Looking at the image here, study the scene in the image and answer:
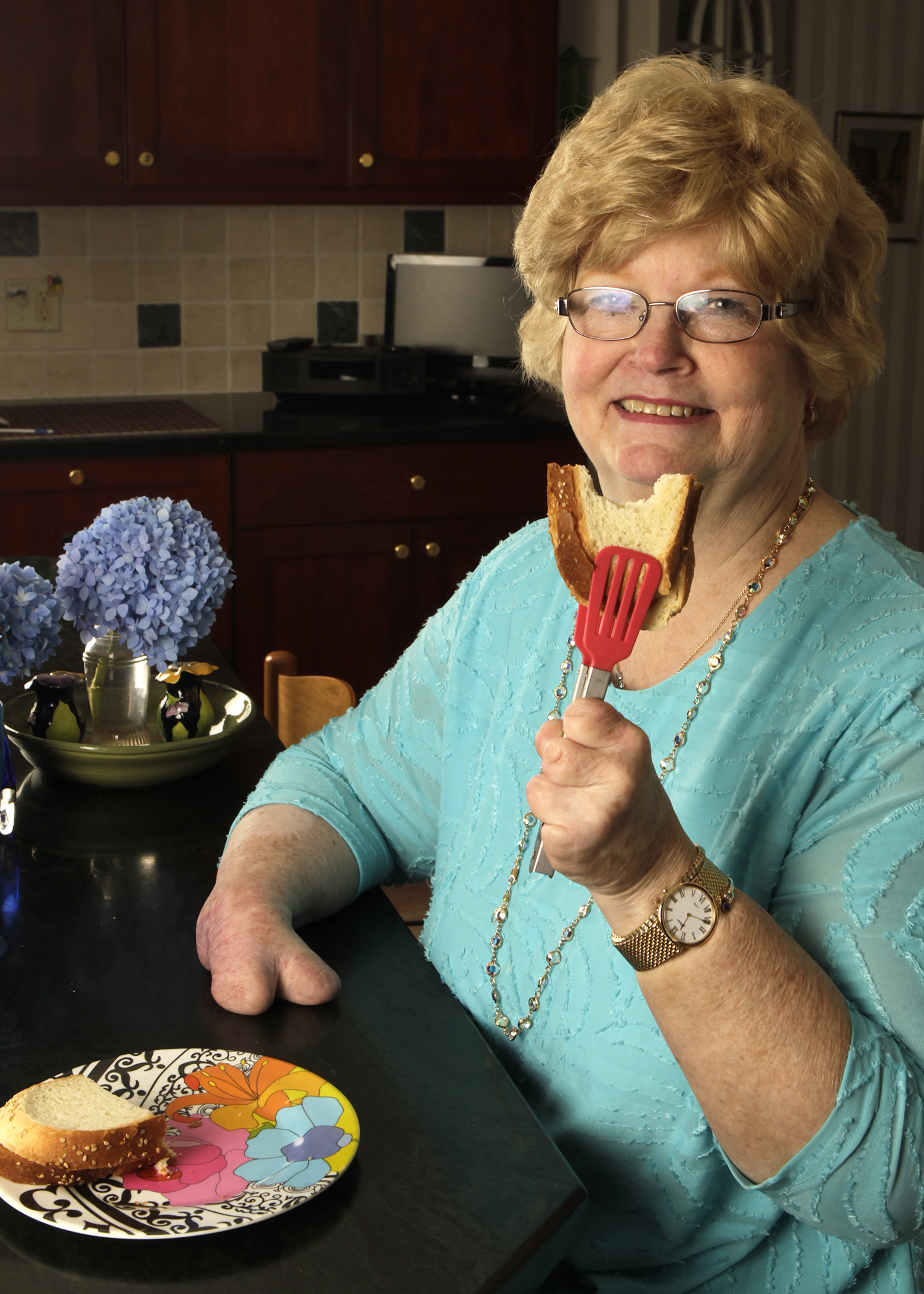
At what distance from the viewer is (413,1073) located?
1001 millimetres

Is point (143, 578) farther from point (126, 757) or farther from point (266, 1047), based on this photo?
point (266, 1047)

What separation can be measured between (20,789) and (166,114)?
8.01 feet

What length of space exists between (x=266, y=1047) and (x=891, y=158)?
4.38 metres

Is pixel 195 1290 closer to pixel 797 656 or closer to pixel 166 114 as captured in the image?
pixel 797 656

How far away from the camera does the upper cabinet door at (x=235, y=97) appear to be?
3.32 m

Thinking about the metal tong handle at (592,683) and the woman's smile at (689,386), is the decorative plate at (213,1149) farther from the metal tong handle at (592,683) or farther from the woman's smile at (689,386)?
the woman's smile at (689,386)

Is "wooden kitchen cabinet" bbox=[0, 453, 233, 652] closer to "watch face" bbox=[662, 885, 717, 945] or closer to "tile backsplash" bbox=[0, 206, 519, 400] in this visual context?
"tile backsplash" bbox=[0, 206, 519, 400]

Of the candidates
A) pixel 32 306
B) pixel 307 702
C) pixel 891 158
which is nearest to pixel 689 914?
pixel 307 702

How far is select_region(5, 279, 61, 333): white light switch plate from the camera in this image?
12.1 feet

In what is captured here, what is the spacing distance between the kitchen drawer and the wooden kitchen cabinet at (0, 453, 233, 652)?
0.25 ft

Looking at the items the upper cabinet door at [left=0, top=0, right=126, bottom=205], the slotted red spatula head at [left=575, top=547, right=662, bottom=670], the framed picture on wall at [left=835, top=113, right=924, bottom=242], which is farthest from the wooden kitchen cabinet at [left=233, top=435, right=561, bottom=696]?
the slotted red spatula head at [left=575, top=547, right=662, bottom=670]

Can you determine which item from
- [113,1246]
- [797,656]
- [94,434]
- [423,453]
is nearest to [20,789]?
[113,1246]

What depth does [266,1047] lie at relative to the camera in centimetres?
102

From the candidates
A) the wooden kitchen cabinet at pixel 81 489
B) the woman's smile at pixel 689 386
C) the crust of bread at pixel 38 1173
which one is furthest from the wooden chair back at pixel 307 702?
the wooden kitchen cabinet at pixel 81 489
